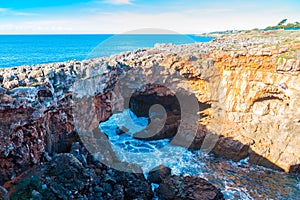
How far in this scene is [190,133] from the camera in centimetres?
2608

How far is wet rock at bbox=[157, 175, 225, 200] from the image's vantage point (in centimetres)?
1617

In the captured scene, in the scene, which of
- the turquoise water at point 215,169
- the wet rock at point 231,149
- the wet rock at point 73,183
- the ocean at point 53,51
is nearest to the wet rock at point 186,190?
the wet rock at point 73,183

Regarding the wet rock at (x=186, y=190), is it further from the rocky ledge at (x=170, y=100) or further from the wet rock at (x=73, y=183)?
the rocky ledge at (x=170, y=100)

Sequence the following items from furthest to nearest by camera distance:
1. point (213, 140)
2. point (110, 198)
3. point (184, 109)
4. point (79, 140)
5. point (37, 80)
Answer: point (184, 109) → point (213, 140) → point (79, 140) → point (37, 80) → point (110, 198)

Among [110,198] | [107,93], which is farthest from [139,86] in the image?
[110,198]

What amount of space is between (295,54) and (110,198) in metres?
19.2

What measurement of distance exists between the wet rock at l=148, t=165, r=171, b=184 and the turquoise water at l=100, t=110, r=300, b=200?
126cm

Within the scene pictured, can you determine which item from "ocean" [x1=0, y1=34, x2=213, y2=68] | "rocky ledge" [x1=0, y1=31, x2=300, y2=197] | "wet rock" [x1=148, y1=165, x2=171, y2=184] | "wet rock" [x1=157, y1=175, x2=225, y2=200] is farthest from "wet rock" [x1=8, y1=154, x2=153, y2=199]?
"ocean" [x1=0, y1=34, x2=213, y2=68]

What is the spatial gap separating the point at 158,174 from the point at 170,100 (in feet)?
33.2

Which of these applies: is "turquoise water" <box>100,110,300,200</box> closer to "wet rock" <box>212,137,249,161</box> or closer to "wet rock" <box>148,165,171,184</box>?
"wet rock" <box>212,137,249,161</box>

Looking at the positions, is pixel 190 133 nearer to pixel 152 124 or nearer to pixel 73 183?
pixel 152 124

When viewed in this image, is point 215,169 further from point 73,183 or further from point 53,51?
point 53,51

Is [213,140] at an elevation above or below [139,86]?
below

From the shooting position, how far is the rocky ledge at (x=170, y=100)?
1508cm
